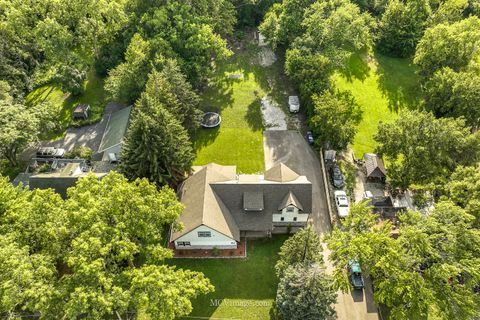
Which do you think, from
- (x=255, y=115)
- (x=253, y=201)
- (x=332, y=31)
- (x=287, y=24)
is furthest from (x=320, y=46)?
(x=253, y=201)

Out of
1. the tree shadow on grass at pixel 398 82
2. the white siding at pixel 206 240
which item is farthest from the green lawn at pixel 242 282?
the tree shadow on grass at pixel 398 82

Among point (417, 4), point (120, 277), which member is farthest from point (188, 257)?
point (417, 4)

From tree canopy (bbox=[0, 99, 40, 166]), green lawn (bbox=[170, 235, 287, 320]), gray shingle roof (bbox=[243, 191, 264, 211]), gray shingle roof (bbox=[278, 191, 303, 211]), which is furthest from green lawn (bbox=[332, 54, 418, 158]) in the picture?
tree canopy (bbox=[0, 99, 40, 166])

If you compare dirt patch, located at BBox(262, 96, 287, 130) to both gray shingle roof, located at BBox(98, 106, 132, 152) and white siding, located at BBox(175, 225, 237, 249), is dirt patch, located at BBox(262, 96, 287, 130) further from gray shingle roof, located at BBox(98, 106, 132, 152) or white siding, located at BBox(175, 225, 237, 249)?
white siding, located at BBox(175, 225, 237, 249)

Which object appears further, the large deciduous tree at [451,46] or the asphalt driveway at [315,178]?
the large deciduous tree at [451,46]

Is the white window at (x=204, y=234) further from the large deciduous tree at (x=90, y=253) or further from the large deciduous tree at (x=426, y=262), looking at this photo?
the large deciduous tree at (x=426, y=262)

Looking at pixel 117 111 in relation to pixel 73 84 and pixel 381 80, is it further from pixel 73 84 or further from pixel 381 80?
pixel 381 80
